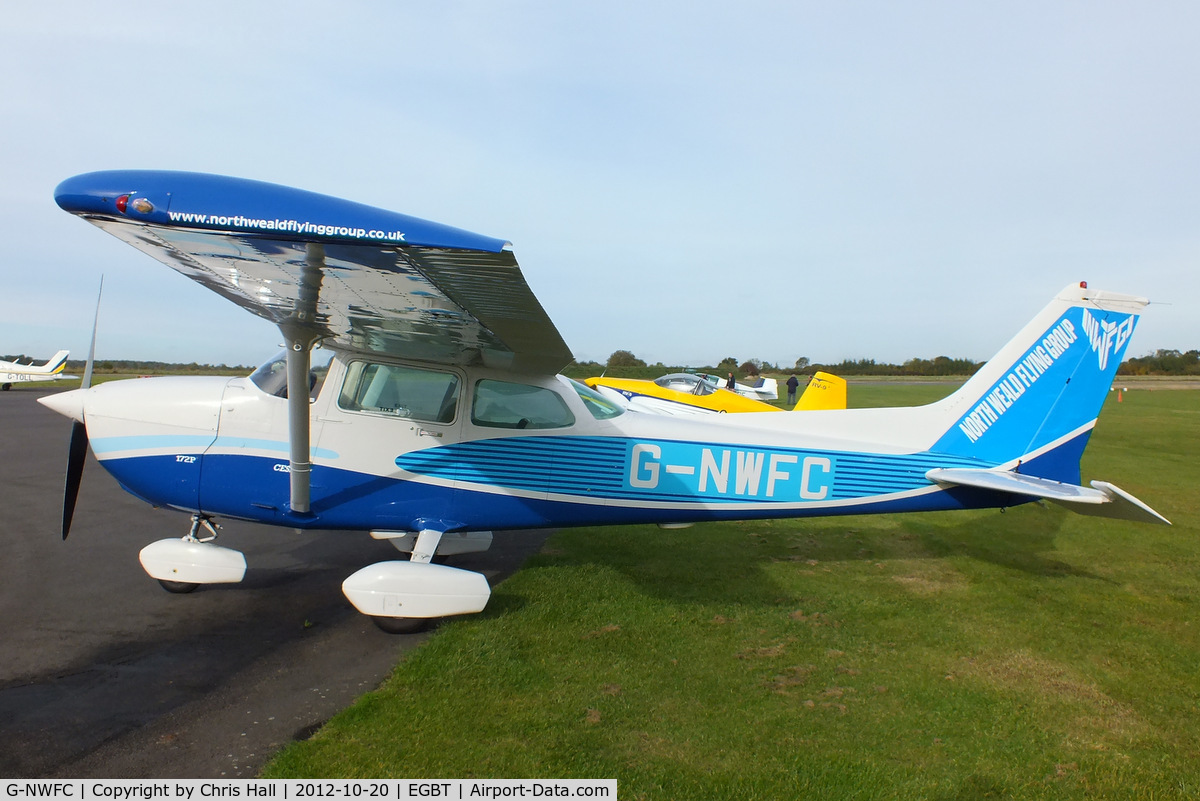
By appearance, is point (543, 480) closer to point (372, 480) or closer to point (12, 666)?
point (372, 480)

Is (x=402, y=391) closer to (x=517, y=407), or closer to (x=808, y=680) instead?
(x=517, y=407)

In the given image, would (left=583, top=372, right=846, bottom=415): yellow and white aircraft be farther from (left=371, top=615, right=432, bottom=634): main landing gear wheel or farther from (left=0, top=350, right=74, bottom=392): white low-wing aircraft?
(left=0, top=350, right=74, bottom=392): white low-wing aircraft

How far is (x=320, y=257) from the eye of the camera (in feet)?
9.31

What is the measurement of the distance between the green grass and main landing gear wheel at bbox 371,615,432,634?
0.22 m

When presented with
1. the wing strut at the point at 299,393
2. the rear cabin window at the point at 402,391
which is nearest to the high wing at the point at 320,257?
the wing strut at the point at 299,393

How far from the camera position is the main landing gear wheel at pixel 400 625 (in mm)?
4188

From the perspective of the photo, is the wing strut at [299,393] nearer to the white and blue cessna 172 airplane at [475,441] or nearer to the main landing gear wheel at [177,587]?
the white and blue cessna 172 airplane at [475,441]

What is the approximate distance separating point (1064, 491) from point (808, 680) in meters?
2.82

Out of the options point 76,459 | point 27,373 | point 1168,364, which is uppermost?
point 1168,364

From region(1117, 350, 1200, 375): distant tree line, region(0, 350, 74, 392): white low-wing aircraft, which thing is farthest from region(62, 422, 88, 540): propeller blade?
region(1117, 350, 1200, 375): distant tree line

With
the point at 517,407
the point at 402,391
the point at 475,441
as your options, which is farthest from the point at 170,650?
the point at 517,407

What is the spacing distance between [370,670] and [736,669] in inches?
88.7

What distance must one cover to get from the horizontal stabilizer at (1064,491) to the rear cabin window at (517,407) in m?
3.22

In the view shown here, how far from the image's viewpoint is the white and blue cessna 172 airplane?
4066 millimetres
